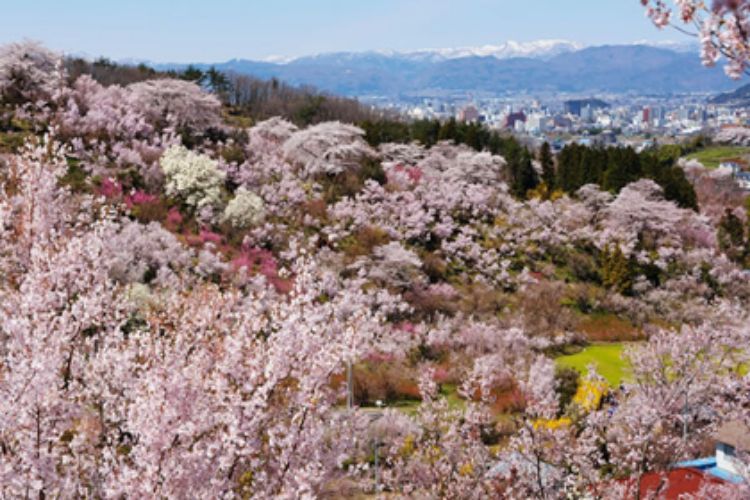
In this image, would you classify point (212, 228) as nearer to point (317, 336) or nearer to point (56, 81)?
point (56, 81)

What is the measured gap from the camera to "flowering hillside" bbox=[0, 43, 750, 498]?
451cm

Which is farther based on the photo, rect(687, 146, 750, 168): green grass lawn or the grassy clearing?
rect(687, 146, 750, 168): green grass lawn

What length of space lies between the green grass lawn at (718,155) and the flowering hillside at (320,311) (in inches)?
1509

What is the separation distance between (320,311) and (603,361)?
1842cm

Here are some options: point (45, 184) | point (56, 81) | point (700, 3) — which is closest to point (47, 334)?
point (45, 184)

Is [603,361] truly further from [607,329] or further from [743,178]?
[743,178]

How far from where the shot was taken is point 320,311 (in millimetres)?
5242

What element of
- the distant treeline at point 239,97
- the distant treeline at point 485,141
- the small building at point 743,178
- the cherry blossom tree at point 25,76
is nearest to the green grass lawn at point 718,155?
the small building at point 743,178

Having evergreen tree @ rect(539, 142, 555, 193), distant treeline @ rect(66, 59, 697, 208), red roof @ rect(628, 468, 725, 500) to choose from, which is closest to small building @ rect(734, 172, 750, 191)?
distant treeline @ rect(66, 59, 697, 208)

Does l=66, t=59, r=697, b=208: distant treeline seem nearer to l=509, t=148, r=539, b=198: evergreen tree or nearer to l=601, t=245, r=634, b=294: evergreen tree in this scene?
l=509, t=148, r=539, b=198: evergreen tree

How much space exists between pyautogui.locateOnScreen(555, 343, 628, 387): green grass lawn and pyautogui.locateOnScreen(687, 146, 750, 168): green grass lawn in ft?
→ 185

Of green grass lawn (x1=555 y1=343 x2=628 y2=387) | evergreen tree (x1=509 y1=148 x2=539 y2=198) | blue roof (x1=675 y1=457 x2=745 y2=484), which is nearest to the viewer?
blue roof (x1=675 y1=457 x2=745 y2=484)

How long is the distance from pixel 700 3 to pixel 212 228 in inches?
874

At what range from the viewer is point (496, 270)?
26906 mm
